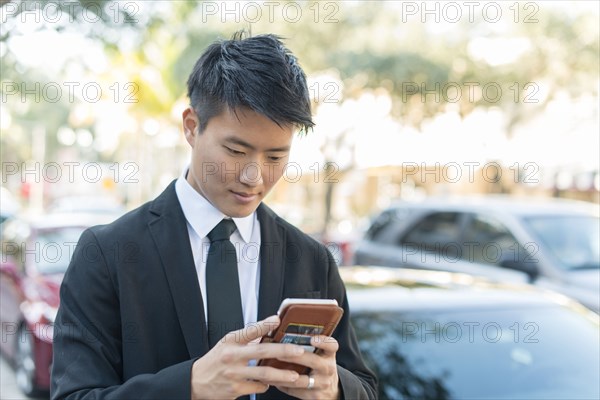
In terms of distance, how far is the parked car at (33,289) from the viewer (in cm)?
551

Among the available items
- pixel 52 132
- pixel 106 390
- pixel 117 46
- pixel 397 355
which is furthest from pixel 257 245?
pixel 52 132

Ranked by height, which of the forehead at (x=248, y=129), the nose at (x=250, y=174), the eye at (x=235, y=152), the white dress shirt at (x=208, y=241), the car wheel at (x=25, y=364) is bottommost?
the car wheel at (x=25, y=364)

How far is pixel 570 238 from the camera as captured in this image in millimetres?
5820

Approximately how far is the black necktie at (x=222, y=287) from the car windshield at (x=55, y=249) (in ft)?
16.0

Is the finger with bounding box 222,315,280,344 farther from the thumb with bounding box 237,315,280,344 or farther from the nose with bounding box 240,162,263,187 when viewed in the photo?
the nose with bounding box 240,162,263,187

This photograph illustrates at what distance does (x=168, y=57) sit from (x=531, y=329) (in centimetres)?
1657

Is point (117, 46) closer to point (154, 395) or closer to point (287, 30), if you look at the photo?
point (154, 395)

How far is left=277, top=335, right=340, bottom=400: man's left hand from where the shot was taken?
139cm

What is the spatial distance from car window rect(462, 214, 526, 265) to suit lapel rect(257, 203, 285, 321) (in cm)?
433

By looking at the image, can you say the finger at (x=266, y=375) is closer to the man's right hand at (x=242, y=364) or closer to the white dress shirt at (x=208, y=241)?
the man's right hand at (x=242, y=364)

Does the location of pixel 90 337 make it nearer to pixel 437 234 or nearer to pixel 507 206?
pixel 507 206

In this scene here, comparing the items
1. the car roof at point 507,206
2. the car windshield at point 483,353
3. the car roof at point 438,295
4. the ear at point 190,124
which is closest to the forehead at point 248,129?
the ear at point 190,124

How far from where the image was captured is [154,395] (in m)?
1.41

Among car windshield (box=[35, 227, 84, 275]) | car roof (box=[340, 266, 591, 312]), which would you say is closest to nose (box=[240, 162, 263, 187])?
car roof (box=[340, 266, 591, 312])
